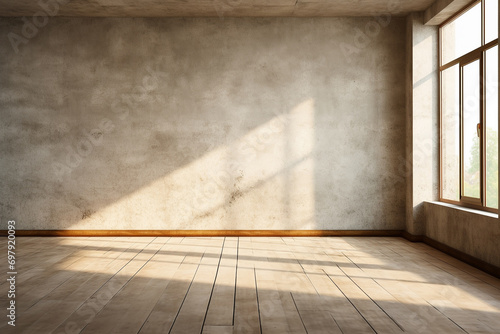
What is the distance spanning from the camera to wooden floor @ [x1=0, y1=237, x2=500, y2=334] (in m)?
3.18

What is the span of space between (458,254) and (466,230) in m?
0.32

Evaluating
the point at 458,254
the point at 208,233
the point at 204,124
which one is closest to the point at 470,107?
the point at 458,254

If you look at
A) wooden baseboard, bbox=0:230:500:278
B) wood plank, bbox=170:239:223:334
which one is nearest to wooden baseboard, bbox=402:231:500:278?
wooden baseboard, bbox=0:230:500:278

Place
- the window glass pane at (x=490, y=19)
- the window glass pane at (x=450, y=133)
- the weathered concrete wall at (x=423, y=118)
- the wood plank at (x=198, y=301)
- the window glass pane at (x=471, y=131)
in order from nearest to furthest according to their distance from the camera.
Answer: the wood plank at (x=198, y=301), the window glass pane at (x=490, y=19), the window glass pane at (x=471, y=131), the window glass pane at (x=450, y=133), the weathered concrete wall at (x=423, y=118)

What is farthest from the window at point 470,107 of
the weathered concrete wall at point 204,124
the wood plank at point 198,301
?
the wood plank at point 198,301

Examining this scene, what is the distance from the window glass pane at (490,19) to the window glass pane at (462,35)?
168 mm

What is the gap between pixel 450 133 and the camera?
638 centimetres

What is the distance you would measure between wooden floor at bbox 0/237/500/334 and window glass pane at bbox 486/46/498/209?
2.82 ft

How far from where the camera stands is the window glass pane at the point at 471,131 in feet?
17.8

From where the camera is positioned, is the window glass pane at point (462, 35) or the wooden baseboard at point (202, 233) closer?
the window glass pane at point (462, 35)

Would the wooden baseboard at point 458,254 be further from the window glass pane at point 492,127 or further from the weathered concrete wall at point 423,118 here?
the window glass pane at point 492,127

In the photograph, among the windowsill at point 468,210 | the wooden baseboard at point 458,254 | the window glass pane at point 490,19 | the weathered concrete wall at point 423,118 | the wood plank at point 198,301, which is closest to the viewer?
the wood plank at point 198,301

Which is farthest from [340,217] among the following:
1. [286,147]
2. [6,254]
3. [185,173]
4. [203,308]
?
[6,254]

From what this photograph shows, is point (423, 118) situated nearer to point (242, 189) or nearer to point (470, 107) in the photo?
point (470, 107)
